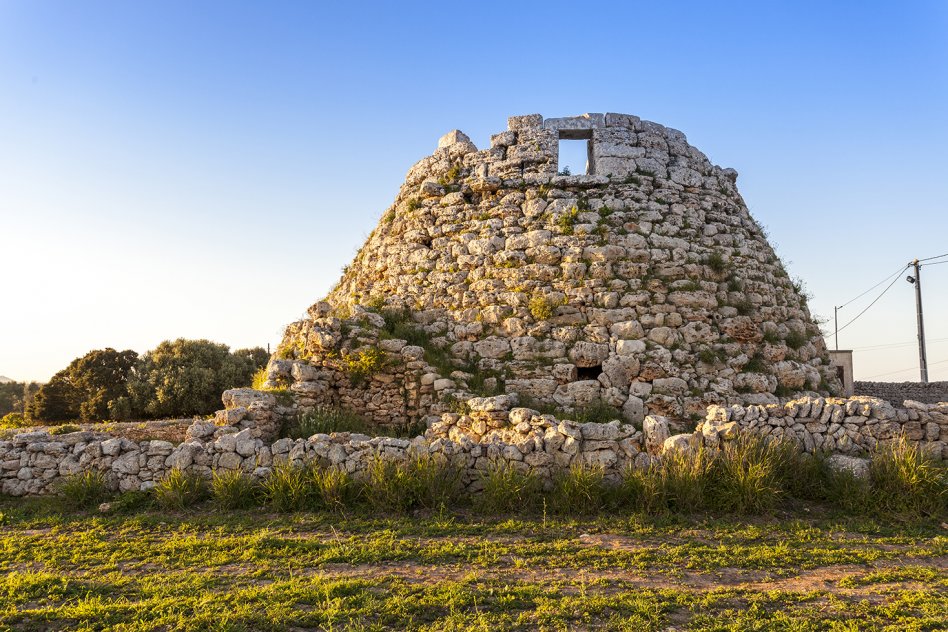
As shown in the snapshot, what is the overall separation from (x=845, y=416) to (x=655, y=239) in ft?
13.7

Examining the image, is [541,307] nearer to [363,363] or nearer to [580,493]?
[363,363]

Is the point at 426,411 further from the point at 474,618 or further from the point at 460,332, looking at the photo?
the point at 474,618

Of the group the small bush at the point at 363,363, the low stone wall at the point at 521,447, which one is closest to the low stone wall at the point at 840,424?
the low stone wall at the point at 521,447

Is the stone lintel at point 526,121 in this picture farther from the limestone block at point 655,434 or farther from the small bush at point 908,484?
the small bush at point 908,484

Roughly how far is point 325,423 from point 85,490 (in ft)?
10.1

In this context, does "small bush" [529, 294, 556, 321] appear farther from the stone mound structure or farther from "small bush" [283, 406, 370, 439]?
"small bush" [283, 406, 370, 439]

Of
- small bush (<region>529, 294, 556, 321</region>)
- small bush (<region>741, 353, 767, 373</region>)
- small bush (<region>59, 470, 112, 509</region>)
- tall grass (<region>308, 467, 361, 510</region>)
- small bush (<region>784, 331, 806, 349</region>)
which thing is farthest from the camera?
small bush (<region>784, 331, 806, 349</region>)

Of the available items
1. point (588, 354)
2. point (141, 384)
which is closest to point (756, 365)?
point (588, 354)

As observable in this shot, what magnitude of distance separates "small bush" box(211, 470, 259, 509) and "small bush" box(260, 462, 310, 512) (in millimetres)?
135

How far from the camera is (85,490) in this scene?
6.73 meters

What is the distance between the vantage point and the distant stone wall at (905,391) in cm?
1747

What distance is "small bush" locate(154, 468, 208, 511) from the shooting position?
647 centimetres

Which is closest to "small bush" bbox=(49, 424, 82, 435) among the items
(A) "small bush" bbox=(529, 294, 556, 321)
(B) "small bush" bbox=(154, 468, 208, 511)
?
(B) "small bush" bbox=(154, 468, 208, 511)

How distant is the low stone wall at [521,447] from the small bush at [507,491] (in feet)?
0.65
